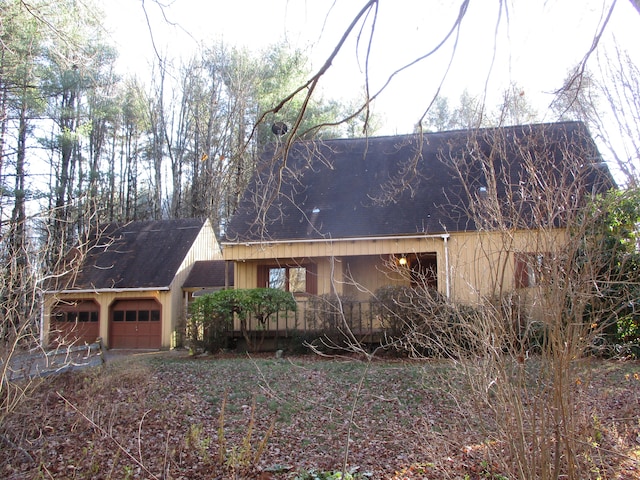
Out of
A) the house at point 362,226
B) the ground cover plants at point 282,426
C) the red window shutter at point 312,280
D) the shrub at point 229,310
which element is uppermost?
the house at point 362,226

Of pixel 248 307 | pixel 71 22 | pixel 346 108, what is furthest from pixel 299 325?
pixel 346 108

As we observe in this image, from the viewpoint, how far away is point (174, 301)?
64.6 ft

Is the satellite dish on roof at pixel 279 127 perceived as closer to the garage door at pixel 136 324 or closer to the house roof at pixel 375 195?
the house roof at pixel 375 195

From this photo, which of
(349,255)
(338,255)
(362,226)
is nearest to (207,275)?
(338,255)

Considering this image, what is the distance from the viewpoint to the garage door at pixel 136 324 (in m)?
19.5

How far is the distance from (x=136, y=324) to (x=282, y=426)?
44.1 feet

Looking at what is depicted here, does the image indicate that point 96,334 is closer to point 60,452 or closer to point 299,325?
point 299,325

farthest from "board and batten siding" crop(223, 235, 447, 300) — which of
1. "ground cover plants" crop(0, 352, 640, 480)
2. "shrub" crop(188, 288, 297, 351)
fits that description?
"ground cover plants" crop(0, 352, 640, 480)

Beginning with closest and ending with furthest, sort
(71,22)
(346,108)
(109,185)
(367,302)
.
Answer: (71,22)
(367,302)
(346,108)
(109,185)

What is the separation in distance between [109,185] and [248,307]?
22.1 m

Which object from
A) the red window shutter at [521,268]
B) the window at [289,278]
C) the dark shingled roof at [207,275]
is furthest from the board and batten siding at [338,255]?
the red window shutter at [521,268]

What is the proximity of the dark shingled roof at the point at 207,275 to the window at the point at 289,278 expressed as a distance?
3.12m

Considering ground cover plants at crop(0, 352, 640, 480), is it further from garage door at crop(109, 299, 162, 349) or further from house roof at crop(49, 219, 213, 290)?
house roof at crop(49, 219, 213, 290)

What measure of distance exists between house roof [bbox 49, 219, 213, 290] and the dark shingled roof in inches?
31.7
